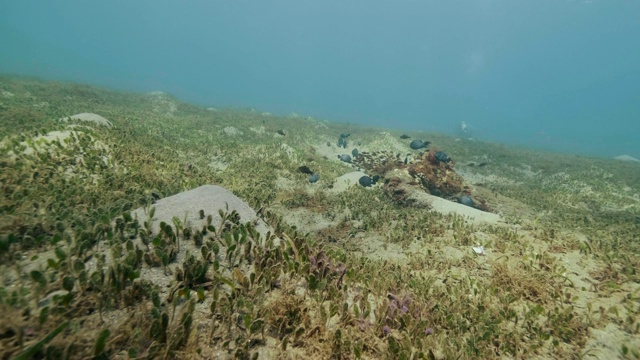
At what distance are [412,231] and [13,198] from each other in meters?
9.60

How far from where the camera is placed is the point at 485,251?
750cm

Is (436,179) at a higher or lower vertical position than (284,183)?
higher

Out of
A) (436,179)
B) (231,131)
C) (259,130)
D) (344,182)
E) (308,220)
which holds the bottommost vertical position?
(308,220)

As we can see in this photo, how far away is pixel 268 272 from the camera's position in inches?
165

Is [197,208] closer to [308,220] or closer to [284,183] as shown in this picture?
[308,220]

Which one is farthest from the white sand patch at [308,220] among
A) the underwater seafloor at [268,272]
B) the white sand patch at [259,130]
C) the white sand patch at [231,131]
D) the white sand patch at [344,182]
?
the white sand patch at [259,130]

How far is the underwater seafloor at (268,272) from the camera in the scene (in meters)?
3.12

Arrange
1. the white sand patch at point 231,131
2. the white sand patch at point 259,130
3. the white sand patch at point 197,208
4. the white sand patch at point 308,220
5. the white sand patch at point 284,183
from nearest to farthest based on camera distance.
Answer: the white sand patch at point 197,208 → the white sand patch at point 308,220 → the white sand patch at point 284,183 → the white sand patch at point 231,131 → the white sand patch at point 259,130

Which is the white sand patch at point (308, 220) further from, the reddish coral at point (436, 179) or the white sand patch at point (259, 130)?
the white sand patch at point (259, 130)

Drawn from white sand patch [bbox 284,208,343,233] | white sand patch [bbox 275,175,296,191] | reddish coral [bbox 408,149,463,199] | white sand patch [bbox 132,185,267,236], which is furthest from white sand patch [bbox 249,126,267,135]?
white sand patch [bbox 132,185,267,236]

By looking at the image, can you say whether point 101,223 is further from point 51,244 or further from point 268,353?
point 268,353

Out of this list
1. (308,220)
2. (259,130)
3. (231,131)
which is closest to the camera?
(308,220)

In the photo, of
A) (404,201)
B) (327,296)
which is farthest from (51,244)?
(404,201)

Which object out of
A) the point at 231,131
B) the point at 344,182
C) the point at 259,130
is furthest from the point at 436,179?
the point at 259,130
